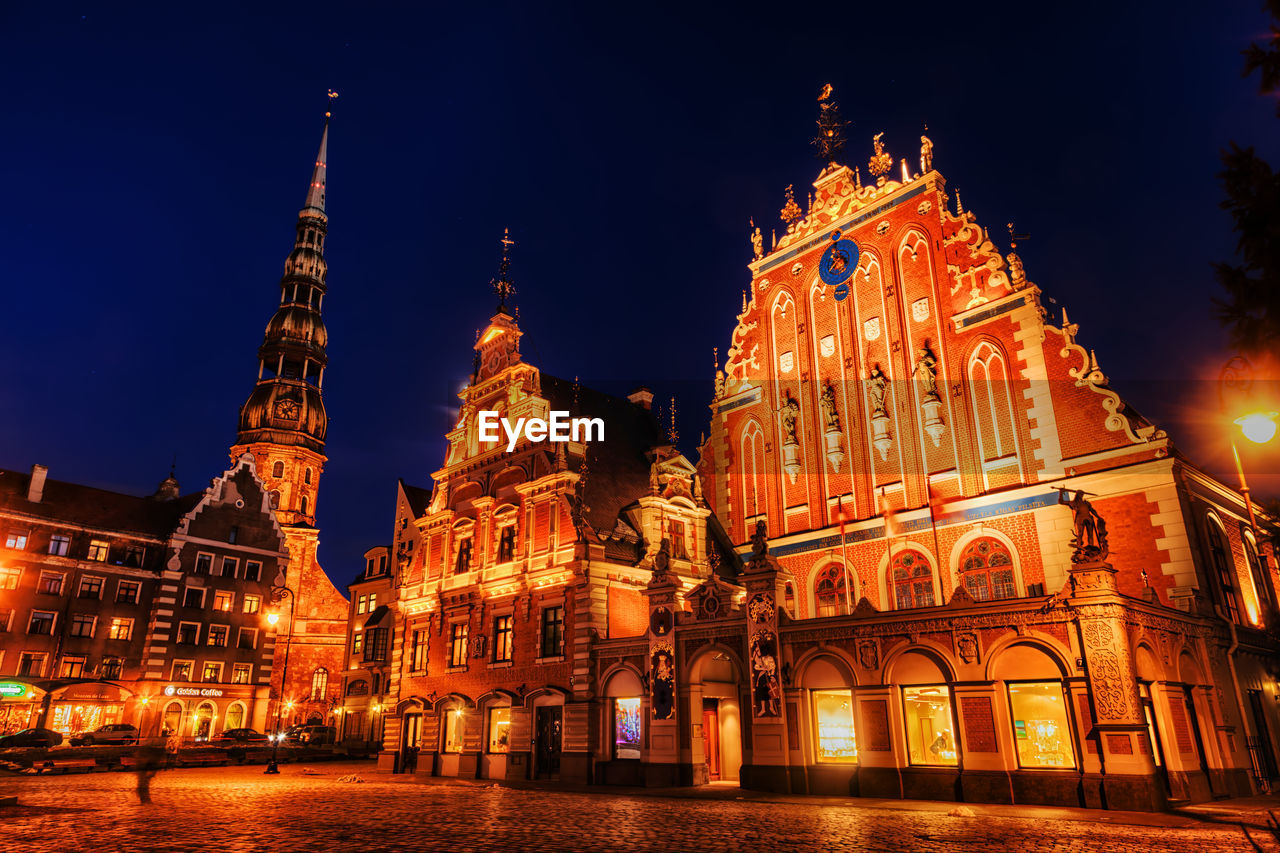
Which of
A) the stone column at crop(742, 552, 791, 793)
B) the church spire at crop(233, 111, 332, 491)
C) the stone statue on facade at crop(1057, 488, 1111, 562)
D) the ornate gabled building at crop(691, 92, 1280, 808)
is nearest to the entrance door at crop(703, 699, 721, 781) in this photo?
the ornate gabled building at crop(691, 92, 1280, 808)

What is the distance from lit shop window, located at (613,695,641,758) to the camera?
1070 inches

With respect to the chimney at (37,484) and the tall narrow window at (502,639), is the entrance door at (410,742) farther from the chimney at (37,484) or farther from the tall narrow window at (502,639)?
the chimney at (37,484)

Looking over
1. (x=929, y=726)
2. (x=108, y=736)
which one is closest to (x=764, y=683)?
(x=929, y=726)

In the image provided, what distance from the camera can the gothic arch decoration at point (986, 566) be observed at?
70.5 feet

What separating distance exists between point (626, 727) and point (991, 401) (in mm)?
15796

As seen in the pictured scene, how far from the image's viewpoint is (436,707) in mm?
34312

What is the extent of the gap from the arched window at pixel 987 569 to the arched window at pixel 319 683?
56399mm

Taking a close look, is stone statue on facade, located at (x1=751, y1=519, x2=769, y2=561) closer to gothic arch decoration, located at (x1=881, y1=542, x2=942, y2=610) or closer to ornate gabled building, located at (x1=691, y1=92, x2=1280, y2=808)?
ornate gabled building, located at (x1=691, y1=92, x2=1280, y2=808)

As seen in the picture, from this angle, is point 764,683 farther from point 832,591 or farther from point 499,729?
point 499,729

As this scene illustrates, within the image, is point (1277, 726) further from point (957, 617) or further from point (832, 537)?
point (832, 537)

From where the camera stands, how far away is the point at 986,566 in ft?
72.2

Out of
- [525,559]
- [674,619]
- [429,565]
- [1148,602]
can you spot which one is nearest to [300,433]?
[429,565]

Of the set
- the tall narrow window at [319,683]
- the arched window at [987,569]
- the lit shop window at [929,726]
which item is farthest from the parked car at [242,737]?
the arched window at [987,569]

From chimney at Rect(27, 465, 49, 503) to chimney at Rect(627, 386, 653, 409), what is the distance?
36.7m
